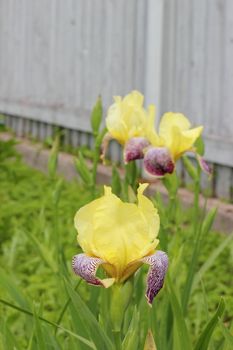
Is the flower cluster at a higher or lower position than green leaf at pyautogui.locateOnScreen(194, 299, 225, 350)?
higher

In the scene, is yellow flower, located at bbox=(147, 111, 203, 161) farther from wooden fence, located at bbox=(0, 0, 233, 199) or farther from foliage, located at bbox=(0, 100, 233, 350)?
wooden fence, located at bbox=(0, 0, 233, 199)

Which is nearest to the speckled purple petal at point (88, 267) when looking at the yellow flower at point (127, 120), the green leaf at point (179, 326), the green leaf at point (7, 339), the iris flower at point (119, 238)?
the iris flower at point (119, 238)

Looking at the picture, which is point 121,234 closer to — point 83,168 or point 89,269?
point 89,269

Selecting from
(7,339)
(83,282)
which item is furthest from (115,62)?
(7,339)

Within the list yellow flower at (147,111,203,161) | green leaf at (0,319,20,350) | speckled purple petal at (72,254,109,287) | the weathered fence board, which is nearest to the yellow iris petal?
yellow flower at (147,111,203,161)

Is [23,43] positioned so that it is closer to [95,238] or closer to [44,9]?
[44,9]

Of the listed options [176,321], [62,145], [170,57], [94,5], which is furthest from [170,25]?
[176,321]
